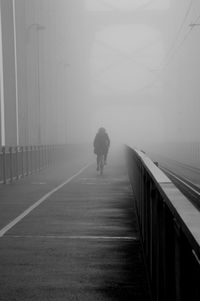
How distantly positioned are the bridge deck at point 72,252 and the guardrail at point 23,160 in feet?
24.9

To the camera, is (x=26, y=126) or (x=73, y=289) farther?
(x=26, y=126)

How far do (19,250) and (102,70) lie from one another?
423 ft

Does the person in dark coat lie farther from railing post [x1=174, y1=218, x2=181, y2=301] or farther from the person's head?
railing post [x1=174, y1=218, x2=181, y2=301]

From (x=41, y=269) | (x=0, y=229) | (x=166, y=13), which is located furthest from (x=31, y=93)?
(x=166, y=13)

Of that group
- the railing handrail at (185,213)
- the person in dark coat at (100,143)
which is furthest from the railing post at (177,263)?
the person in dark coat at (100,143)

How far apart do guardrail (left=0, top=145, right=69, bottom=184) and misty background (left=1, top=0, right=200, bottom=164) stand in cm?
829

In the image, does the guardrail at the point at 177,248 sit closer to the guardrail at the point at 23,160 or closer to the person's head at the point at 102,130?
the guardrail at the point at 23,160

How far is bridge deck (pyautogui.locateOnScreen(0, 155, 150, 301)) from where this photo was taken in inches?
250

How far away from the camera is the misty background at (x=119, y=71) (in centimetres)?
6031

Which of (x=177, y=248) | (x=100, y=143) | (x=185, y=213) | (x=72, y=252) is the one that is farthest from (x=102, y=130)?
(x=185, y=213)

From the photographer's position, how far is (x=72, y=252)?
8.39m

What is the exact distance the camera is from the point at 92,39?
121688mm

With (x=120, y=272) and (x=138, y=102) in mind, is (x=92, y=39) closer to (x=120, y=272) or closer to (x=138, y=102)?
(x=138, y=102)

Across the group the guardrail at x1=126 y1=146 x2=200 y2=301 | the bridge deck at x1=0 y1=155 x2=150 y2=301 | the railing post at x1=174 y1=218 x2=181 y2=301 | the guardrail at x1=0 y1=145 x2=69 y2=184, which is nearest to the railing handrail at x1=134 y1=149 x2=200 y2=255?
the guardrail at x1=126 y1=146 x2=200 y2=301
